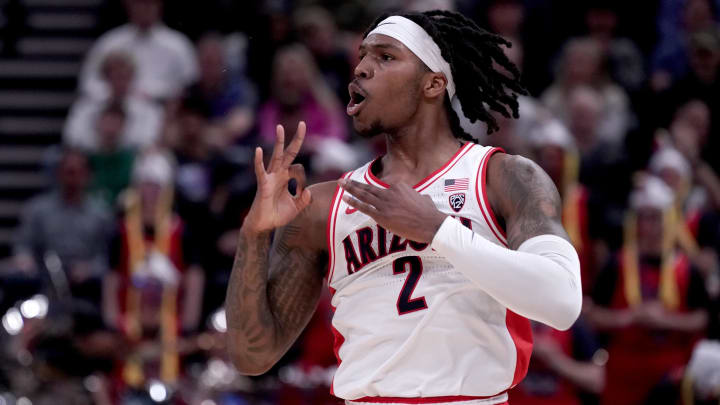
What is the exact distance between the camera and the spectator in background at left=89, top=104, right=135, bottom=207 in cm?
918

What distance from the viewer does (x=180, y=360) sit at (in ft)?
25.0

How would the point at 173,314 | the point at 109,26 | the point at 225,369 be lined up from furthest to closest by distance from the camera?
1. the point at 109,26
2. the point at 173,314
3. the point at 225,369

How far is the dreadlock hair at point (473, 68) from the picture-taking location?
160 inches

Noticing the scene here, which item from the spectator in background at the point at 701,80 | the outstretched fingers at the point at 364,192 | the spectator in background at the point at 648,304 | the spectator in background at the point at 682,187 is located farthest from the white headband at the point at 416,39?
the spectator in background at the point at 701,80

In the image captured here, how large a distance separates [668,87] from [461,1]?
2.05 m

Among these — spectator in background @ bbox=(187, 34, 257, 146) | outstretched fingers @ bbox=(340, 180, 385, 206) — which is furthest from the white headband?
spectator in background @ bbox=(187, 34, 257, 146)

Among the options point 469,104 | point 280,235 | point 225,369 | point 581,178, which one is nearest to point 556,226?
point 469,104

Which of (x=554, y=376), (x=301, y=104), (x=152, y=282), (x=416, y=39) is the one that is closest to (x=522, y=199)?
(x=416, y=39)

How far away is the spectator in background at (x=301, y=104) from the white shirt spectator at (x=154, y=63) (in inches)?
45.5

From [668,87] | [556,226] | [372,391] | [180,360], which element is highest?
[556,226]

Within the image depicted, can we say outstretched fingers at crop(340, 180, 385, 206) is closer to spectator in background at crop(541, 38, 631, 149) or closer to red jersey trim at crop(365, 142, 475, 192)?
red jersey trim at crop(365, 142, 475, 192)

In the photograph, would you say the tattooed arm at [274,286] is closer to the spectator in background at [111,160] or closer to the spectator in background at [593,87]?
the spectator in background at [111,160]

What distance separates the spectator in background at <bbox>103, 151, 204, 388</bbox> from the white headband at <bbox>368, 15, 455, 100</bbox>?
3766 millimetres

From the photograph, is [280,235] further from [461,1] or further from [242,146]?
[461,1]
